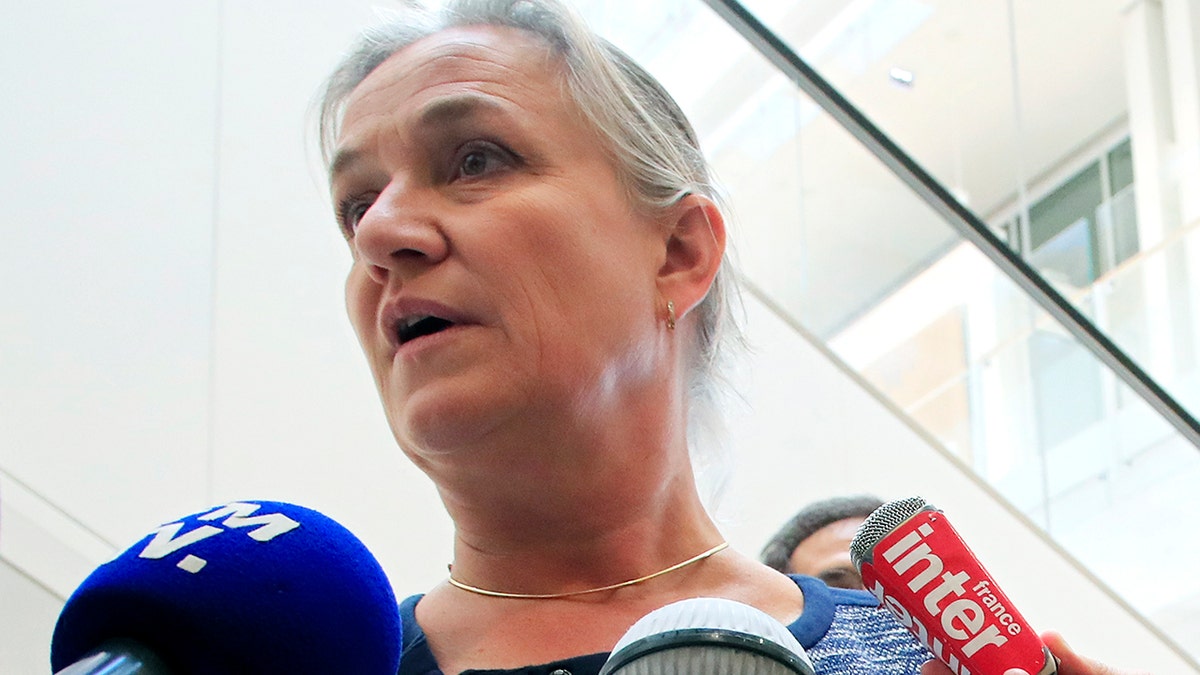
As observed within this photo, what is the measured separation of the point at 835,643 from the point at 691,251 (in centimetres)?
35

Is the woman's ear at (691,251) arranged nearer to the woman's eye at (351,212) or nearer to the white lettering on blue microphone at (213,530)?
the woman's eye at (351,212)

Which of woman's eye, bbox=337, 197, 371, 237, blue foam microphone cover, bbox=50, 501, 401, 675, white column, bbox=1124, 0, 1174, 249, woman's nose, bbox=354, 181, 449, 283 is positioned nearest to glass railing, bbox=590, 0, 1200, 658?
white column, bbox=1124, 0, 1174, 249

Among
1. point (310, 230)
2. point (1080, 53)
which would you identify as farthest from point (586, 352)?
point (1080, 53)

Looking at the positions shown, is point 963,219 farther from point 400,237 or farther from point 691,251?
point 400,237

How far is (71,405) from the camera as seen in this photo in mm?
2348

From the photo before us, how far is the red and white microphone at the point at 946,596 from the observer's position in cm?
93

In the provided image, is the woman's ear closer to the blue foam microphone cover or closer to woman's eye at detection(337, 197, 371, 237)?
woman's eye at detection(337, 197, 371, 237)

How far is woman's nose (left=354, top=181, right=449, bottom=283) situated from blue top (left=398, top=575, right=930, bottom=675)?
289 mm

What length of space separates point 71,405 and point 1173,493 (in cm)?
447

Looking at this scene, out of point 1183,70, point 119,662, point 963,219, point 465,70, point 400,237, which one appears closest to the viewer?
point 119,662

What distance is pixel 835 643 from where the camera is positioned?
112 cm

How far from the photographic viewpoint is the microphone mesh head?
95 centimetres

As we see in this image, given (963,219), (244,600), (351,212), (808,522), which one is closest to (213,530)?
(244,600)

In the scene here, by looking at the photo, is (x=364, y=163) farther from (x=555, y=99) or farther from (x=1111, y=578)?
(x=1111, y=578)
